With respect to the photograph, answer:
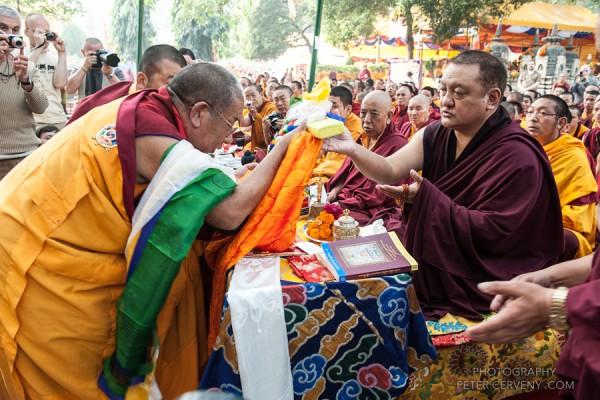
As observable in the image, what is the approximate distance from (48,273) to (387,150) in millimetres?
2869

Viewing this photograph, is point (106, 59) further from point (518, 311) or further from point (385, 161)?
point (518, 311)

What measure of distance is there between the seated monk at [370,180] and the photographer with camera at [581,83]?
→ 961 cm

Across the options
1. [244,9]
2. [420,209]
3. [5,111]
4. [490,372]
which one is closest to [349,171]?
[420,209]

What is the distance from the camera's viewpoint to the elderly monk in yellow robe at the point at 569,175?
3.44 m

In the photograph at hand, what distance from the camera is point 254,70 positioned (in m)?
24.1

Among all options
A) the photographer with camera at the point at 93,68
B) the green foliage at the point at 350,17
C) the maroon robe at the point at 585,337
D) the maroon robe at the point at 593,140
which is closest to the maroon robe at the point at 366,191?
the maroon robe at the point at 585,337

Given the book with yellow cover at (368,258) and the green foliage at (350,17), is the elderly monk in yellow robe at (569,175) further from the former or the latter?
the green foliage at (350,17)

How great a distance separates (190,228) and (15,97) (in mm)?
3063

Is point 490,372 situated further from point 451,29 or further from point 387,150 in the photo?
point 451,29

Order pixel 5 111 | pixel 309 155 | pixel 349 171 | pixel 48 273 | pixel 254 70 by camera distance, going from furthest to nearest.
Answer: pixel 254 70, pixel 349 171, pixel 5 111, pixel 309 155, pixel 48 273

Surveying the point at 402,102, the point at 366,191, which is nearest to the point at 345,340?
the point at 366,191

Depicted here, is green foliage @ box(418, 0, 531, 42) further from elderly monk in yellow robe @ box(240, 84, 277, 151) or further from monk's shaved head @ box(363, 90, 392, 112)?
monk's shaved head @ box(363, 90, 392, 112)

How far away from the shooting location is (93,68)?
16.2 feet

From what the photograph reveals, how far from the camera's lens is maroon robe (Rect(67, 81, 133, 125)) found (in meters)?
2.83
